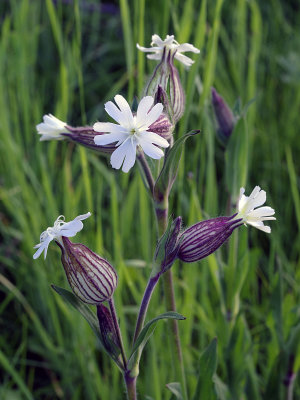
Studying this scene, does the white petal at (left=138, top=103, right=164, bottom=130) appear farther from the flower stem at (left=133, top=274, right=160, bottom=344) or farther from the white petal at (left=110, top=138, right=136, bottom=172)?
the flower stem at (left=133, top=274, right=160, bottom=344)

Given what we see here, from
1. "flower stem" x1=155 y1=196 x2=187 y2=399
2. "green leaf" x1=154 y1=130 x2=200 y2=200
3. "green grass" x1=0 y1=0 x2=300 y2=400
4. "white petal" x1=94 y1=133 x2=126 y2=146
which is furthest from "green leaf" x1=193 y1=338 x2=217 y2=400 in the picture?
"white petal" x1=94 y1=133 x2=126 y2=146

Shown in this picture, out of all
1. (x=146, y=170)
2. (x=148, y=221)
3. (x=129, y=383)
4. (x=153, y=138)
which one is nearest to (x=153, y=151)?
(x=153, y=138)

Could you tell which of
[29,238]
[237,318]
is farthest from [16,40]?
[237,318]

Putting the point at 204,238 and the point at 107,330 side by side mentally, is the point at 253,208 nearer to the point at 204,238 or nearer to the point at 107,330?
the point at 204,238

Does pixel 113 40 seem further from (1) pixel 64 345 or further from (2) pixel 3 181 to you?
(1) pixel 64 345

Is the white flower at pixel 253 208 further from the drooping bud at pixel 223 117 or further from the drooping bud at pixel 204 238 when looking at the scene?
the drooping bud at pixel 223 117

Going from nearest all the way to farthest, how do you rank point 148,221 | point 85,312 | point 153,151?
point 153,151 → point 85,312 → point 148,221
